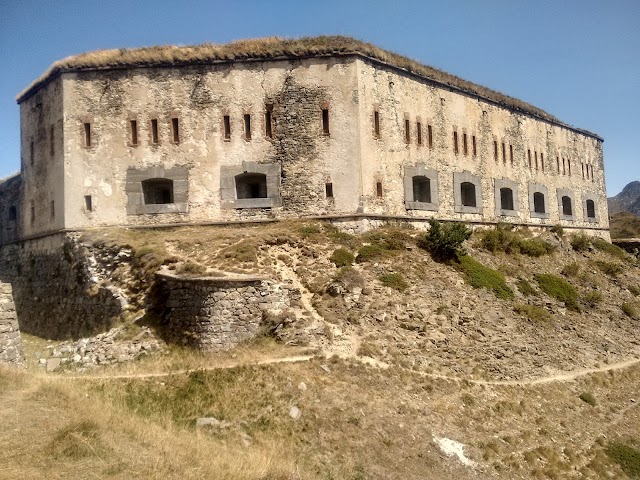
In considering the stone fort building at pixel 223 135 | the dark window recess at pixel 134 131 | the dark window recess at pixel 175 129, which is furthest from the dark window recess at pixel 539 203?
the dark window recess at pixel 134 131

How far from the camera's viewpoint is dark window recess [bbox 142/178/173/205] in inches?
858

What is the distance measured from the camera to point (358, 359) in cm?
1484

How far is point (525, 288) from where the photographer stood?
67.4ft

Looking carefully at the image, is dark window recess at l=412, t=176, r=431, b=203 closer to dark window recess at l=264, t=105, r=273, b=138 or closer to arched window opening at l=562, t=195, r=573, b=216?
dark window recess at l=264, t=105, r=273, b=138

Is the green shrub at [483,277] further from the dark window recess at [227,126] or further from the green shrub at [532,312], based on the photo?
the dark window recess at [227,126]

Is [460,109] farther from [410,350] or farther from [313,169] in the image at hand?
[410,350]

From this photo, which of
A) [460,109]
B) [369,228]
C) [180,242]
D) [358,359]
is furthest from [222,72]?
[358,359]

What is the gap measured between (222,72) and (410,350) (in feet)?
47.1

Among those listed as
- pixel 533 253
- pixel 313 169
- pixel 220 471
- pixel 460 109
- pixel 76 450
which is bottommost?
pixel 220 471

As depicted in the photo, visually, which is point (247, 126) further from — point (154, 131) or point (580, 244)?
point (580, 244)

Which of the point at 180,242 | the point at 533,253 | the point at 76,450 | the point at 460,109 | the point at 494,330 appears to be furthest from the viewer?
the point at 460,109

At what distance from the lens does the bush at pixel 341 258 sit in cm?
1811

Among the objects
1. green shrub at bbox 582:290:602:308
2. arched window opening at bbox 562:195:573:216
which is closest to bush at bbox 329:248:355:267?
green shrub at bbox 582:290:602:308

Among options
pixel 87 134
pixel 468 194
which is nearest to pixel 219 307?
pixel 87 134
